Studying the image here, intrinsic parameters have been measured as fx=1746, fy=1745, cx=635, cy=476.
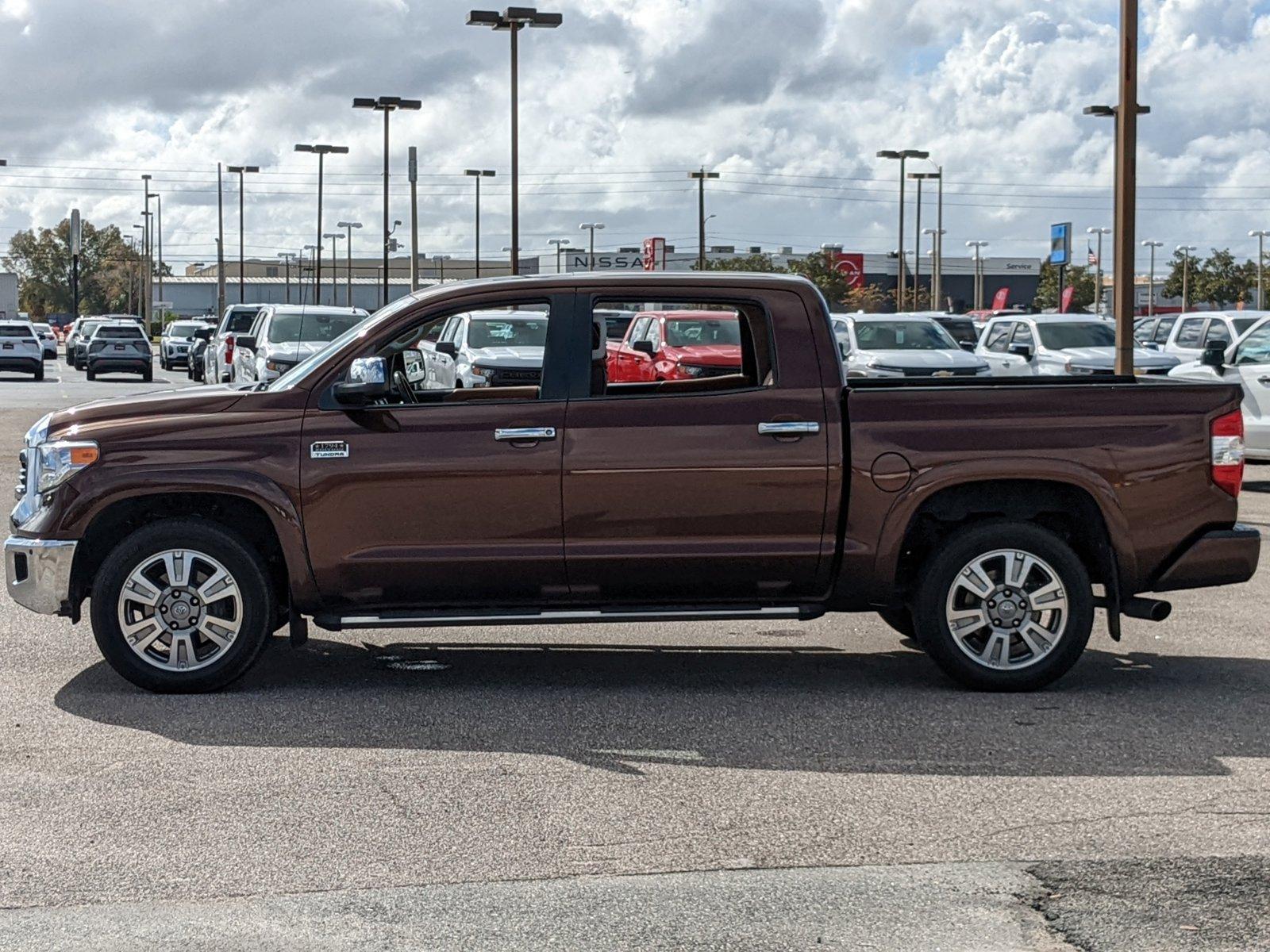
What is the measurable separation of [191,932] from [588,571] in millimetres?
3255

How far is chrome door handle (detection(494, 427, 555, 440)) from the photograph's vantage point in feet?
25.3

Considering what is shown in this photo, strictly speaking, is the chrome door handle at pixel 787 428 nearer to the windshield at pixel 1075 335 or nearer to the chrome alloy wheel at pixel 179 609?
the chrome alloy wheel at pixel 179 609

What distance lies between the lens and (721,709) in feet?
25.1

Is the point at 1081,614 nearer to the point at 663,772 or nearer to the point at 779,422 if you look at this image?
the point at 779,422

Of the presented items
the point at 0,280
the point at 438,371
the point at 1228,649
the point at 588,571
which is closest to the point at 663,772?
the point at 588,571

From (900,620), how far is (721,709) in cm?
173

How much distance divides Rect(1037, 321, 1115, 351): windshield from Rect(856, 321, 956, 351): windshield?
5.09 feet

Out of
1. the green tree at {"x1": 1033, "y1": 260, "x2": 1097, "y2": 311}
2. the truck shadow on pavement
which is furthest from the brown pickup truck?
the green tree at {"x1": 1033, "y1": 260, "x2": 1097, "y2": 311}

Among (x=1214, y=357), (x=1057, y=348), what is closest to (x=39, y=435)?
(x=1214, y=357)

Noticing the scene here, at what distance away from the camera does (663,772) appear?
656 cm

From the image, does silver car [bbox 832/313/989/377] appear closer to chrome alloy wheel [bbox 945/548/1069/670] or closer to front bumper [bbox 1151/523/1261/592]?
front bumper [bbox 1151/523/1261/592]

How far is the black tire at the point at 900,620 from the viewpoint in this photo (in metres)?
8.86

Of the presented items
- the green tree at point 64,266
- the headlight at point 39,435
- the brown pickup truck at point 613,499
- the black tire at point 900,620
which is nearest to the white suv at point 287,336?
the headlight at point 39,435

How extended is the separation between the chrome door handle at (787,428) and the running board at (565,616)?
0.80 meters
